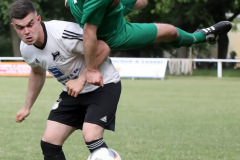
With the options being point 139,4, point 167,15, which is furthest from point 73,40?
point 167,15

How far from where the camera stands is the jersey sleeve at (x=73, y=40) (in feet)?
18.6

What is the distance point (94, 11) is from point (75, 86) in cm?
73

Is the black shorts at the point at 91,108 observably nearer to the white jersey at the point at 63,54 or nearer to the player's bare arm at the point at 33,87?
the white jersey at the point at 63,54

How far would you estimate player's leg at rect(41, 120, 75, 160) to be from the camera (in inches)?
235

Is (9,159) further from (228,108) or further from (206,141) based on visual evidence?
(228,108)

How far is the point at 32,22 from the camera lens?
18.3ft

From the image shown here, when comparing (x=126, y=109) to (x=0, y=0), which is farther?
(x=0, y=0)

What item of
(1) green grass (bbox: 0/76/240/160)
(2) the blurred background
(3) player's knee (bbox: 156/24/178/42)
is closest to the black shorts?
(3) player's knee (bbox: 156/24/178/42)

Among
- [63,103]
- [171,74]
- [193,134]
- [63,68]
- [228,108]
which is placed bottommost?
[171,74]

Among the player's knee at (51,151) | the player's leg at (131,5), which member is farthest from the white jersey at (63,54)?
the player's leg at (131,5)

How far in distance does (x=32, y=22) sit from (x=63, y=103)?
975 millimetres

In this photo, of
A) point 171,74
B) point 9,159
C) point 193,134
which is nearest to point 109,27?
point 9,159

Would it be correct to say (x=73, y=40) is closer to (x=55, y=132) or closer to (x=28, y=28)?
(x=28, y=28)

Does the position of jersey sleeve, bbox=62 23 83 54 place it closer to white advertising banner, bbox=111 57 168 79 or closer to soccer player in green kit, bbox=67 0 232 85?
soccer player in green kit, bbox=67 0 232 85
